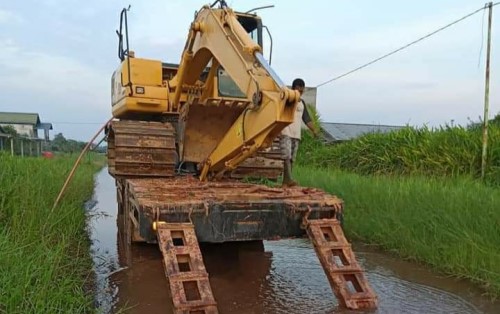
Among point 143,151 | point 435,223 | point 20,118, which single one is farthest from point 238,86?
point 20,118

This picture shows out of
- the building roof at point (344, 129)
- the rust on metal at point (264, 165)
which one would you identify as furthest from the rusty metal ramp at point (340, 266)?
the building roof at point (344, 129)

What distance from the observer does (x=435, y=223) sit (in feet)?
17.9

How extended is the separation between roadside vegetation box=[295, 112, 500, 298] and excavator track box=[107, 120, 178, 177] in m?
2.63

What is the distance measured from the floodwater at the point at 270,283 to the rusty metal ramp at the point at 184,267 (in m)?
0.50

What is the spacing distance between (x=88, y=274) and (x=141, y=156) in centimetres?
147

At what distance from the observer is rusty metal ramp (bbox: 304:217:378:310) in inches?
148

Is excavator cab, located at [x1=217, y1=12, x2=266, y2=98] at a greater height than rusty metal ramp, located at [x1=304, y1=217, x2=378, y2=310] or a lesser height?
greater

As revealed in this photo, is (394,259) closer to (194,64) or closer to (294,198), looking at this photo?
(294,198)

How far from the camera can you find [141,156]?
221 inches

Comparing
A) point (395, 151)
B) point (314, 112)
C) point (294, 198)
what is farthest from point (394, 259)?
point (314, 112)

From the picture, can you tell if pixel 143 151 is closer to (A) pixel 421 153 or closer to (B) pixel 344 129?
(A) pixel 421 153

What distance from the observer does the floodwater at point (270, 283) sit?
3.95 meters

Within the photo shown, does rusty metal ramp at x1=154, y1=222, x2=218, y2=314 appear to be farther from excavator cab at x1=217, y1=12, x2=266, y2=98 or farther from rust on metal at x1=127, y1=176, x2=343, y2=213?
excavator cab at x1=217, y1=12, x2=266, y2=98

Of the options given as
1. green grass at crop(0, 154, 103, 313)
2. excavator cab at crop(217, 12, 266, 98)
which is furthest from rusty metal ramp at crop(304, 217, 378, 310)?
excavator cab at crop(217, 12, 266, 98)
